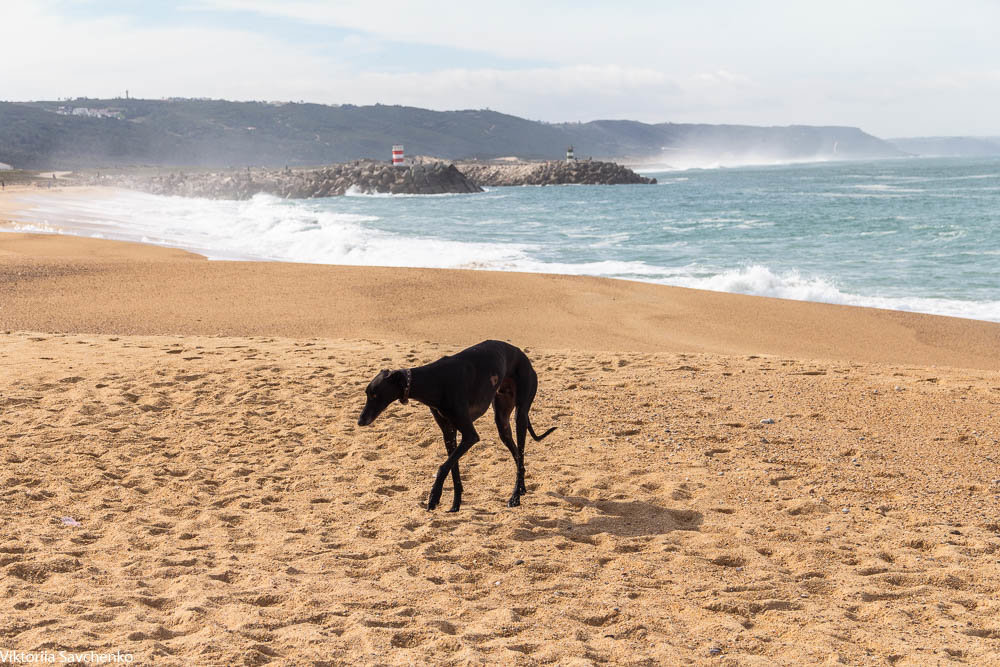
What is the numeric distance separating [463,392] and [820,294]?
13.7m

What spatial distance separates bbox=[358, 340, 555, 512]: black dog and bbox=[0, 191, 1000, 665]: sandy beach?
0.43 metres

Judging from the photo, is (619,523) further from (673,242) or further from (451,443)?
(673,242)

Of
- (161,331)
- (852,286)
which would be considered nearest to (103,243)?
(161,331)

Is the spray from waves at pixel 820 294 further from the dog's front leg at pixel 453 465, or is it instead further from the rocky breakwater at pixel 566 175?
the rocky breakwater at pixel 566 175

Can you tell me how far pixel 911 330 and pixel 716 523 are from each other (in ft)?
31.4

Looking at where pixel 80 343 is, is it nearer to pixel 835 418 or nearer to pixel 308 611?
pixel 308 611

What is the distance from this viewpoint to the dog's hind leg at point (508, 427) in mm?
5879

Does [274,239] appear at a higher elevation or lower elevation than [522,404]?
higher

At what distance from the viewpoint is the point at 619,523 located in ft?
18.2

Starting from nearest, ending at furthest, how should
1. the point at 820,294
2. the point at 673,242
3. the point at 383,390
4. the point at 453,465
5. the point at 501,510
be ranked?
the point at 383,390
the point at 453,465
the point at 501,510
the point at 820,294
the point at 673,242

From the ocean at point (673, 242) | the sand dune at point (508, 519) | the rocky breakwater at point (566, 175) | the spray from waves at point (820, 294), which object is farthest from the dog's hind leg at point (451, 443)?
the rocky breakwater at point (566, 175)

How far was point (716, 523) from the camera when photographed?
5512 mm

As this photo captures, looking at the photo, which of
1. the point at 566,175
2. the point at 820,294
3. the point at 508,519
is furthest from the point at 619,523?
the point at 566,175

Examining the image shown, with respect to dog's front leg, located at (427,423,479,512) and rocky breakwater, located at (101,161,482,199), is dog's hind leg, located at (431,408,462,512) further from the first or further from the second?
rocky breakwater, located at (101,161,482,199)
